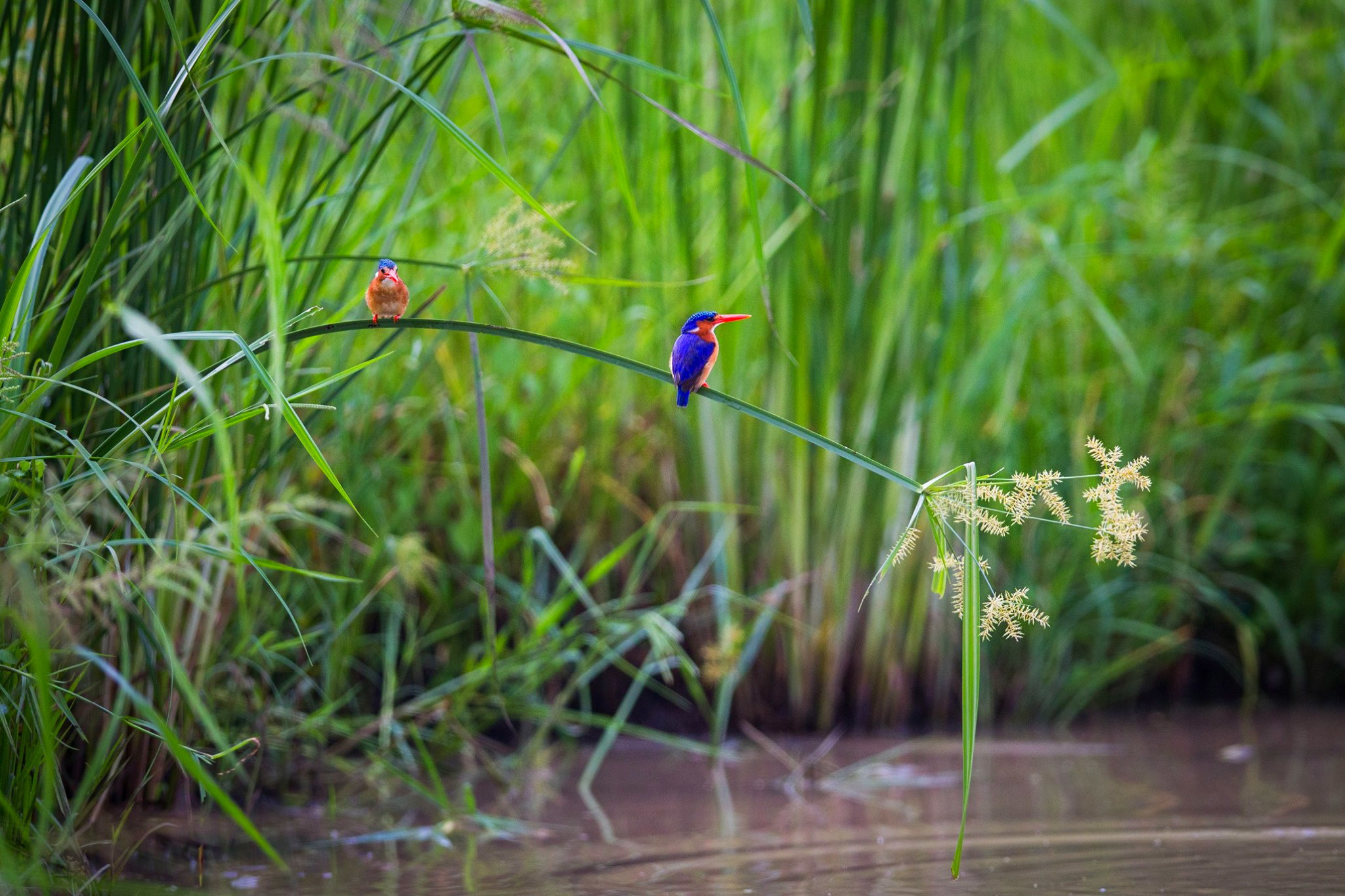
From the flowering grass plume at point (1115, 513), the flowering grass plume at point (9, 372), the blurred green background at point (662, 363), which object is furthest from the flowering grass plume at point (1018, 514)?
the flowering grass plume at point (9, 372)

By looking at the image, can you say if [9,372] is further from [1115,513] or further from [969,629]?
[1115,513]

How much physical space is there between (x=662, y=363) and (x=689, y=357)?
4.30 ft

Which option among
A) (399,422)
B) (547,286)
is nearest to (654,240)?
(547,286)

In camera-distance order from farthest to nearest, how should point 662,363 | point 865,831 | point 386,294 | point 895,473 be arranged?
point 662,363
point 865,831
point 386,294
point 895,473

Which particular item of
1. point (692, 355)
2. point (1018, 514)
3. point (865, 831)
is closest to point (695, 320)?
point (692, 355)

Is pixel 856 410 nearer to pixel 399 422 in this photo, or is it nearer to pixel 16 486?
pixel 399 422

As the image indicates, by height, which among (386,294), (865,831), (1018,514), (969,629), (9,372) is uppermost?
(386,294)

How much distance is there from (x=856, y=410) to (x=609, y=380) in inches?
22.6

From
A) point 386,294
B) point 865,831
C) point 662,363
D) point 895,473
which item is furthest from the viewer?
point 662,363

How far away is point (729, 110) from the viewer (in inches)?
100

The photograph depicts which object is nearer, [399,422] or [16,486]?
[16,486]

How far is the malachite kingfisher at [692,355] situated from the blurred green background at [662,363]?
18 centimetres

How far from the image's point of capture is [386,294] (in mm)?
1325

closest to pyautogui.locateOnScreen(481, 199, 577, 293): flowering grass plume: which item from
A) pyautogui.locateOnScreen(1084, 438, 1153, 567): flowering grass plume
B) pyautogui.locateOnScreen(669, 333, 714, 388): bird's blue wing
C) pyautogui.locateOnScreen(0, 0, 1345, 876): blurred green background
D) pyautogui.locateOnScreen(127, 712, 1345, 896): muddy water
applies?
pyautogui.locateOnScreen(0, 0, 1345, 876): blurred green background
